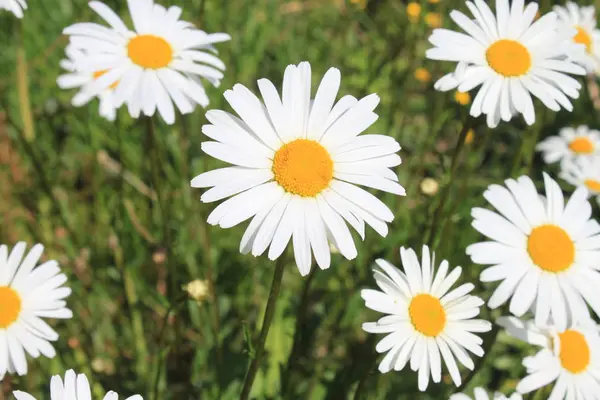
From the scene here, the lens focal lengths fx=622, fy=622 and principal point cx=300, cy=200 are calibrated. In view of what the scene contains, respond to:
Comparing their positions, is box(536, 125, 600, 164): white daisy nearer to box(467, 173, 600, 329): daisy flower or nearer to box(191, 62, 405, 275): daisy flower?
box(467, 173, 600, 329): daisy flower

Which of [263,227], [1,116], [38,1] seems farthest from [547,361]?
[38,1]

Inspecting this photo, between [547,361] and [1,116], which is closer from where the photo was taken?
[547,361]

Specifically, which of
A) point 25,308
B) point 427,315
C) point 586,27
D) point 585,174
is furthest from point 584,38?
point 25,308

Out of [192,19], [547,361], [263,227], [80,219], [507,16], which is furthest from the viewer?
[192,19]

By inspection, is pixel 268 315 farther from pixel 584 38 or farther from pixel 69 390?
pixel 584 38

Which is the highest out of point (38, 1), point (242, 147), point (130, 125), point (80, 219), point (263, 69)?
point (38, 1)

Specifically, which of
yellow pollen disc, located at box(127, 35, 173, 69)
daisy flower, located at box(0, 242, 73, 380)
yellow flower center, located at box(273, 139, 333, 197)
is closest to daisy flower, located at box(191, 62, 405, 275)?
yellow flower center, located at box(273, 139, 333, 197)

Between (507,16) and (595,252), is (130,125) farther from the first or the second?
(595,252)
